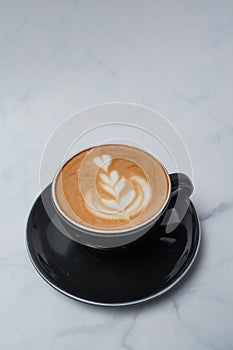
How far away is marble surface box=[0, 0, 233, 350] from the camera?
806 millimetres

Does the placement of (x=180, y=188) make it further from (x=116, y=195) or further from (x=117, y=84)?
(x=117, y=84)

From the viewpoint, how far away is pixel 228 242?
0.79 meters

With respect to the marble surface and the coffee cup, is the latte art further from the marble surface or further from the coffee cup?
the marble surface

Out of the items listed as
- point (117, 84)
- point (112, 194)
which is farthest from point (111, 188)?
point (117, 84)

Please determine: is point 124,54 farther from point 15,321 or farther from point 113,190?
point 15,321

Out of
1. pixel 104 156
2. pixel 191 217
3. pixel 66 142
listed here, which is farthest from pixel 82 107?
pixel 191 217

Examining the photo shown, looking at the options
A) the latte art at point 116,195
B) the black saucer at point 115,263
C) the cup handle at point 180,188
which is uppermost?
the cup handle at point 180,188

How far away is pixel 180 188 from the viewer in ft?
2.45

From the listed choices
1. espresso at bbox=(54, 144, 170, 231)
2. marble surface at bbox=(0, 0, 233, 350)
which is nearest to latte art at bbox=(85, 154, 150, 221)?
espresso at bbox=(54, 144, 170, 231)

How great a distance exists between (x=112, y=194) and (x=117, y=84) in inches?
13.1

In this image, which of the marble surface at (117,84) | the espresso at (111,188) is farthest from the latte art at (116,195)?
the marble surface at (117,84)

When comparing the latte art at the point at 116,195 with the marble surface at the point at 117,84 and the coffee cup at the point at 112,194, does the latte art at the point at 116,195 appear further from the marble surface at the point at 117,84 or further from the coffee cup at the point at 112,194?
the marble surface at the point at 117,84

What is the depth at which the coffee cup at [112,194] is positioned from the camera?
2.35ft

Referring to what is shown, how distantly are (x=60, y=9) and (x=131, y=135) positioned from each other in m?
0.29
